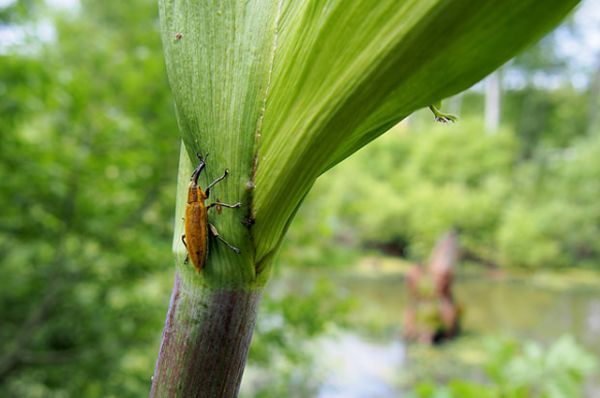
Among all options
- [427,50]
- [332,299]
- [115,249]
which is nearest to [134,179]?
[115,249]

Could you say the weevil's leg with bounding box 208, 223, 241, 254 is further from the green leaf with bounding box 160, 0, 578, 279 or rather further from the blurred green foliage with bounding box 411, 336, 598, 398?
the blurred green foliage with bounding box 411, 336, 598, 398

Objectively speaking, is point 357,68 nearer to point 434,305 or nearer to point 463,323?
point 434,305

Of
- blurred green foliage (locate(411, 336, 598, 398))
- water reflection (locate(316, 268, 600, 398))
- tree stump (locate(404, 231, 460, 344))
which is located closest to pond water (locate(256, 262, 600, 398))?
water reflection (locate(316, 268, 600, 398))

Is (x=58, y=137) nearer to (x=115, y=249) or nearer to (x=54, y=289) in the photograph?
(x=115, y=249)

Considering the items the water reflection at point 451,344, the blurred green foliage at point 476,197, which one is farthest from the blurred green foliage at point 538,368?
the blurred green foliage at point 476,197

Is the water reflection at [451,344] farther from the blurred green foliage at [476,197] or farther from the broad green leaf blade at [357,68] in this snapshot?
the broad green leaf blade at [357,68]

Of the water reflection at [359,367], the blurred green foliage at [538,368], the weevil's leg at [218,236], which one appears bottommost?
the weevil's leg at [218,236]
